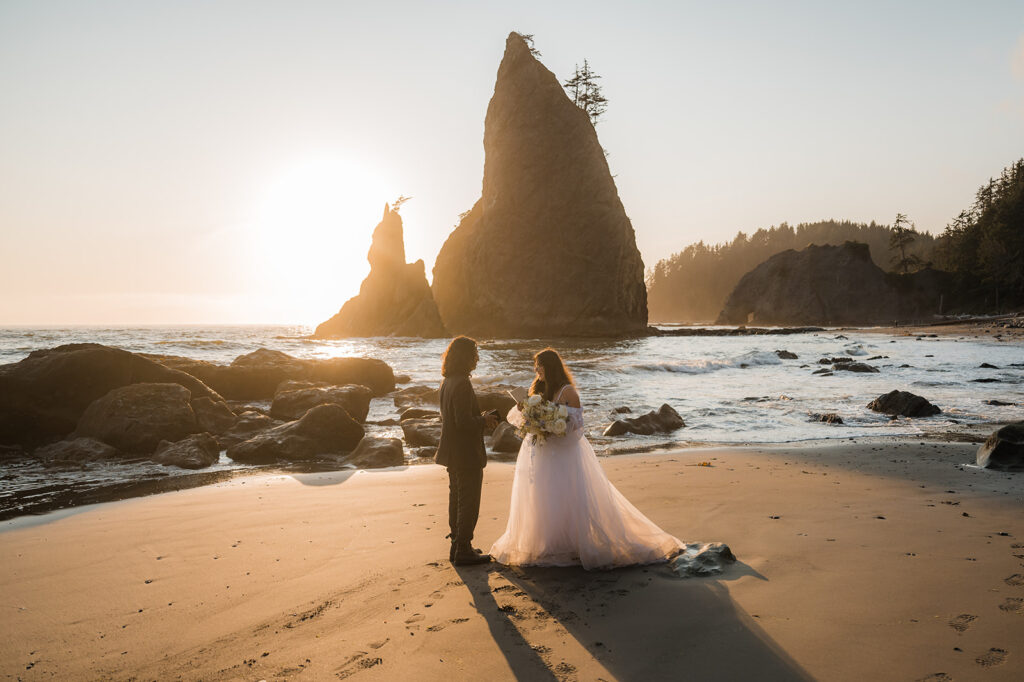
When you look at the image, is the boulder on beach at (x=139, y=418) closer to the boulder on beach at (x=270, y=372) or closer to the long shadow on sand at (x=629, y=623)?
the boulder on beach at (x=270, y=372)

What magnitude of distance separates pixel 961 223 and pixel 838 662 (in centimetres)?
12961

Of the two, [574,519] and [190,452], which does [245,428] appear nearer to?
[190,452]

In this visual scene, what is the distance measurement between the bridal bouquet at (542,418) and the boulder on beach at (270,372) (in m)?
14.2

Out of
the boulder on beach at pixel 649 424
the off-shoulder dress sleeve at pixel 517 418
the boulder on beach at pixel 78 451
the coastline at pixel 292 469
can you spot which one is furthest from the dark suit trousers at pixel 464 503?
the boulder on beach at pixel 78 451

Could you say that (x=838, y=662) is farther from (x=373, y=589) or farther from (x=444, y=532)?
(x=444, y=532)

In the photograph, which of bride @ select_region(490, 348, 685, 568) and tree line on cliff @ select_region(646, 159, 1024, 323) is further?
tree line on cliff @ select_region(646, 159, 1024, 323)

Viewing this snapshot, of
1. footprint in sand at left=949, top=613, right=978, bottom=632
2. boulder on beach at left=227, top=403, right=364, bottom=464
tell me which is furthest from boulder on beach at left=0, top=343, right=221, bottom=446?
footprint in sand at left=949, top=613, right=978, bottom=632

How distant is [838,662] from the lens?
3242 millimetres

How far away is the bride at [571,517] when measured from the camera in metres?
4.87

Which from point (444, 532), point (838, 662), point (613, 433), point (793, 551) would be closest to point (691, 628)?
point (838, 662)

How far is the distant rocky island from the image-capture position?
6562 centimetres

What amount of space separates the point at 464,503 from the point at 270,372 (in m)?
15.2

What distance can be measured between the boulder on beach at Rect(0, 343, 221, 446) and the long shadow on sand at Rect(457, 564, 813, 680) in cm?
1165

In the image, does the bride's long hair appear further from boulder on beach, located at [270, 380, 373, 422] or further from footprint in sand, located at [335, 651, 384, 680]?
boulder on beach, located at [270, 380, 373, 422]
